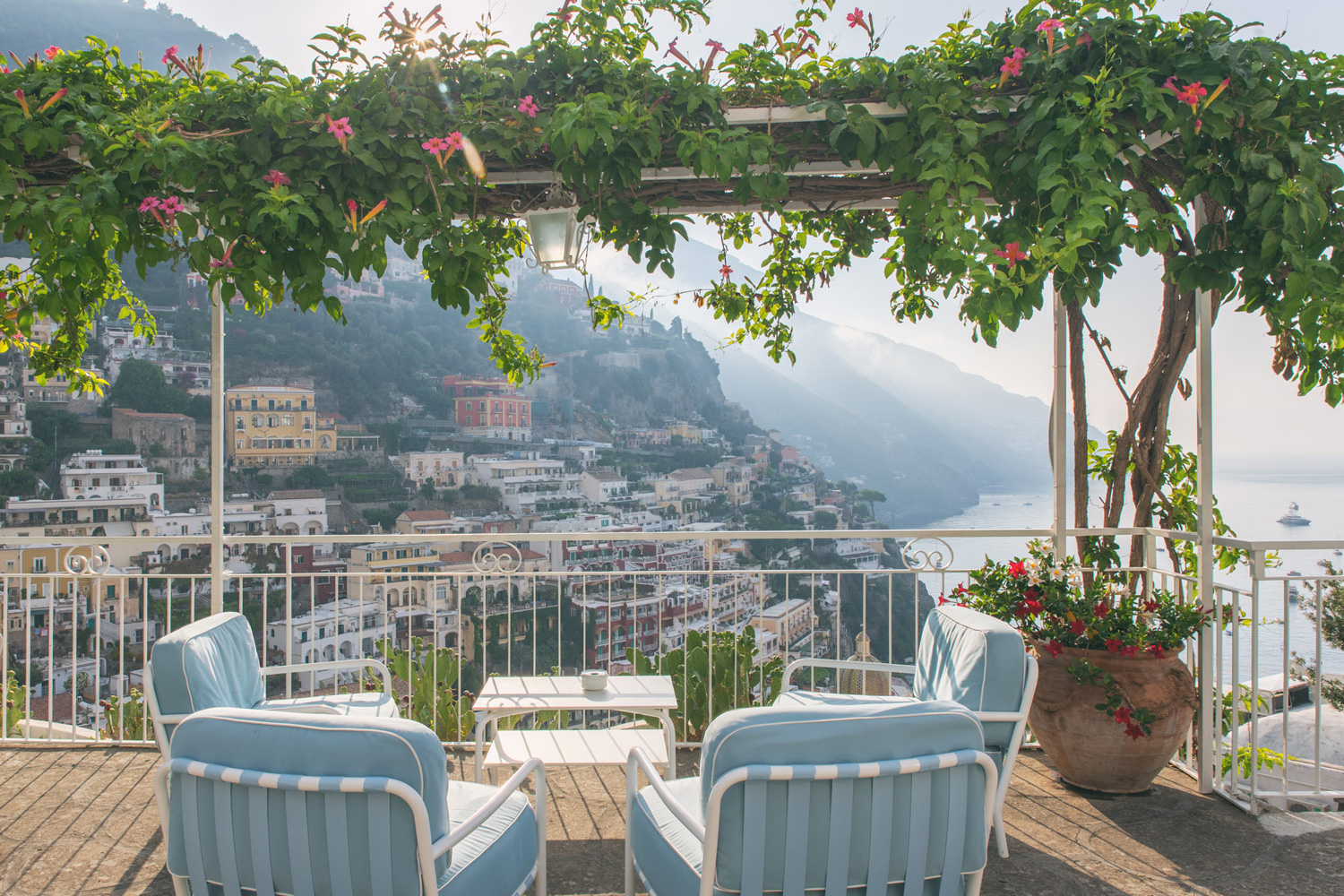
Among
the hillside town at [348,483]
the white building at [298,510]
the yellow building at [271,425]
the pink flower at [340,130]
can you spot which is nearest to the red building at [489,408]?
the hillside town at [348,483]

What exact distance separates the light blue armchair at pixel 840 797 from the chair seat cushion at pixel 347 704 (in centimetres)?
159

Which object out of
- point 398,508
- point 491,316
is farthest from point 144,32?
point 491,316

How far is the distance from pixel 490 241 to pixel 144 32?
70.4 feet

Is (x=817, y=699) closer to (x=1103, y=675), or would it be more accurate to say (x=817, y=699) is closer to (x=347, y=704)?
(x=1103, y=675)

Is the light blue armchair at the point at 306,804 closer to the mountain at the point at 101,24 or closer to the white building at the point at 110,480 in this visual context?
the white building at the point at 110,480

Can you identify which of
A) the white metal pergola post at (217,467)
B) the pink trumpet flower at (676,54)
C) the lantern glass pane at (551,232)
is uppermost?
the pink trumpet flower at (676,54)

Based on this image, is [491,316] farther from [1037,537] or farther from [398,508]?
[398,508]

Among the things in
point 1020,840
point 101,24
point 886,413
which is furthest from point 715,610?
point 101,24

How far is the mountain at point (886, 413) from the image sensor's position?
12766 mm

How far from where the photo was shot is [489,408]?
18031 millimetres

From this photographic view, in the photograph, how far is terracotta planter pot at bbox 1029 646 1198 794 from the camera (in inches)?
113

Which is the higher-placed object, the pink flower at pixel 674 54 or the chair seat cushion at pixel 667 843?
the pink flower at pixel 674 54

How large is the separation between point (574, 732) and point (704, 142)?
1.96 metres

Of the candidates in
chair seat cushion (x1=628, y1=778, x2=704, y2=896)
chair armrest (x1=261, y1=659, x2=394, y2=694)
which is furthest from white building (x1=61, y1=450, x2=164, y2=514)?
chair seat cushion (x1=628, y1=778, x2=704, y2=896)
